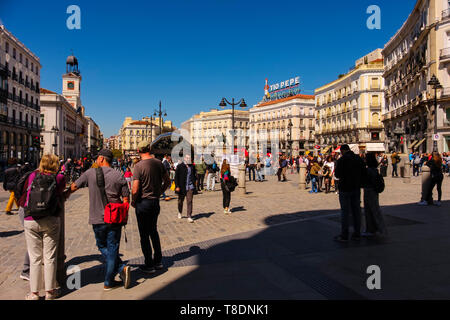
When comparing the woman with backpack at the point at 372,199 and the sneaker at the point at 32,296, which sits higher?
the woman with backpack at the point at 372,199

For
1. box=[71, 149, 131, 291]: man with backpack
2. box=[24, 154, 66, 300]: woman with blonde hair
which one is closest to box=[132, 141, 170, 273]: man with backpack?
box=[71, 149, 131, 291]: man with backpack

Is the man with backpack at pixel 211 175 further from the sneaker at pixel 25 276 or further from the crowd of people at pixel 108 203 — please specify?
the sneaker at pixel 25 276

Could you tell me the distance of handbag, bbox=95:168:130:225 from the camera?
3.64m

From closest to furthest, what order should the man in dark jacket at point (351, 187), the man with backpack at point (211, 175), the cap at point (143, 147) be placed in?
1. the cap at point (143, 147)
2. the man in dark jacket at point (351, 187)
3. the man with backpack at point (211, 175)

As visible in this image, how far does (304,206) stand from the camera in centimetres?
968

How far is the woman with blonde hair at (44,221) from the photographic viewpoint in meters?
3.34

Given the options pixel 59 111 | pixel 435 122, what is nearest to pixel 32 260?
pixel 435 122

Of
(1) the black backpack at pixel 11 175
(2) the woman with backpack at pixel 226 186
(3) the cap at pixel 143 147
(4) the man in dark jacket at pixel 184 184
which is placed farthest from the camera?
(2) the woman with backpack at pixel 226 186

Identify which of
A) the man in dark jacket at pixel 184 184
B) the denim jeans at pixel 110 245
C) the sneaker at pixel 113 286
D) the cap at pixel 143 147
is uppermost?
the cap at pixel 143 147

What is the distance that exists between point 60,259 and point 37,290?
47 centimetres

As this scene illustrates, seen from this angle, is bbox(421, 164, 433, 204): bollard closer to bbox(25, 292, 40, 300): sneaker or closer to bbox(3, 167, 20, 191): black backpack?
bbox(25, 292, 40, 300): sneaker

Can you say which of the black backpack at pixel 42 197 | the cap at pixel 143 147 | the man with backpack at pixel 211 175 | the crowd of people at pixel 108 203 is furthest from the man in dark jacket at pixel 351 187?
the man with backpack at pixel 211 175

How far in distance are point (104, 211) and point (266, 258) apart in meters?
2.36

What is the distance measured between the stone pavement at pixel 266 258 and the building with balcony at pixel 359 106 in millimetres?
42663
